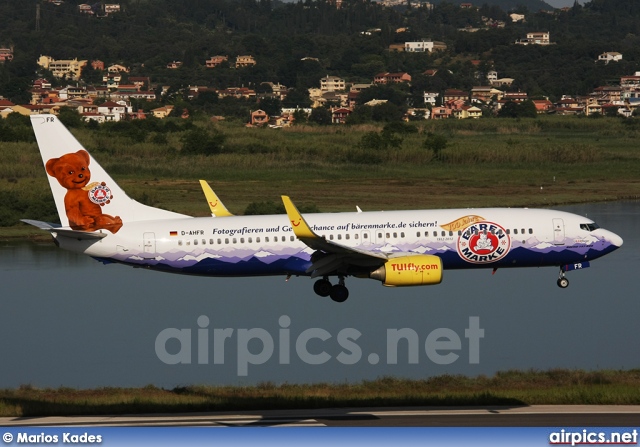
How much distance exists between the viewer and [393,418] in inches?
1666

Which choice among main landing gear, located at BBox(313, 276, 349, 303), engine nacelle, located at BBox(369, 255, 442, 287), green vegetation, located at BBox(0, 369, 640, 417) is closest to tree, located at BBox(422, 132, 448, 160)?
main landing gear, located at BBox(313, 276, 349, 303)

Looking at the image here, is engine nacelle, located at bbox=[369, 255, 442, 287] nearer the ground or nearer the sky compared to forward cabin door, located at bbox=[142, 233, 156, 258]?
nearer the ground

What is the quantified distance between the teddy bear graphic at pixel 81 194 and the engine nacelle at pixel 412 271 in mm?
12852

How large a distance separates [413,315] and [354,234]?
43.1ft

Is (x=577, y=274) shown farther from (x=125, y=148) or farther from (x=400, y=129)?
(x=400, y=129)

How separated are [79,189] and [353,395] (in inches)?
701

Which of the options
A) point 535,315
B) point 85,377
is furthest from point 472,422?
point 535,315

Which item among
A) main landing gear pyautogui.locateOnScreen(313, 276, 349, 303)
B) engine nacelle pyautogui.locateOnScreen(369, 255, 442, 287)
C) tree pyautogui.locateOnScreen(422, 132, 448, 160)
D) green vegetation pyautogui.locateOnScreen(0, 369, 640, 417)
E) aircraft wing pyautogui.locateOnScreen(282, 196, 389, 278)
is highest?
tree pyautogui.locateOnScreen(422, 132, 448, 160)

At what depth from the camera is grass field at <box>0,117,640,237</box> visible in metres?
112

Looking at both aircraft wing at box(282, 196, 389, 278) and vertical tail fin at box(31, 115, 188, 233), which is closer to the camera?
aircraft wing at box(282, 196, 389, 278)

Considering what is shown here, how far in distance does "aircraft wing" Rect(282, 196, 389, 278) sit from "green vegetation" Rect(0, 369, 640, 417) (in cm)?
572

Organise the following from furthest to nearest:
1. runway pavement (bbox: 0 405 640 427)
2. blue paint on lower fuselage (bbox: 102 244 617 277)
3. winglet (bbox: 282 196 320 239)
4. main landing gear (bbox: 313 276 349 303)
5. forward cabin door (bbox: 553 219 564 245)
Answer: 1. forward cabin door (bbox: 553 219 564 245)
2. main landing gear (bbox: 313 276 349 303)
3. blue paint on lower fuselage (bbox: 102 244 617 277)
4. winglet (bbox: 282 196 320 239)
5. runway pavement (bbox: 0 405 640 427)

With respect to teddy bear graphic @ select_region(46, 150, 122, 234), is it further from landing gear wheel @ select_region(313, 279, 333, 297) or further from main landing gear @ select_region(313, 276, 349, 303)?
main landing gear @ select_region(313, 276, 349, 303)

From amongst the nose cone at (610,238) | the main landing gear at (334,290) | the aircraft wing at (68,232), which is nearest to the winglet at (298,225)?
the main landing gear at (334,290)
